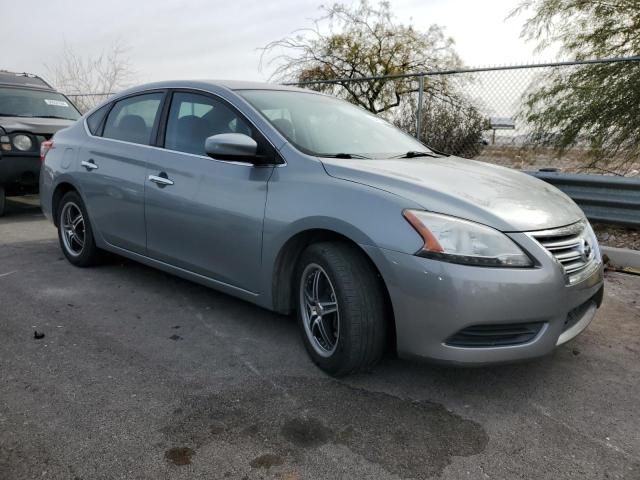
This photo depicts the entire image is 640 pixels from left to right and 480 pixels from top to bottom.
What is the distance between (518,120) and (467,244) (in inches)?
195

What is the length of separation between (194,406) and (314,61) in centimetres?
1265

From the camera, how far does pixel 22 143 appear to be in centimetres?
739

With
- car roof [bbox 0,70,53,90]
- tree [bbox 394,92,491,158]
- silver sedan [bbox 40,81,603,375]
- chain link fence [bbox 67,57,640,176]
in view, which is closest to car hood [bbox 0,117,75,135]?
car roof [bbox 0,70,53,90]

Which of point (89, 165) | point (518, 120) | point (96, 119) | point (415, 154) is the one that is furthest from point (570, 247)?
point (518, 120)

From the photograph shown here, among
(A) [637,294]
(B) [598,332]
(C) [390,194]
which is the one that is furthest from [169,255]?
(A) [637,294]

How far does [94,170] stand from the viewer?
4629 mm

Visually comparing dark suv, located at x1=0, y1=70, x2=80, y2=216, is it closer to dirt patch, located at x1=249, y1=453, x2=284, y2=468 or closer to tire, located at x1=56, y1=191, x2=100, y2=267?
tire, located at x1=56, y1=191, x2=100, y2=267

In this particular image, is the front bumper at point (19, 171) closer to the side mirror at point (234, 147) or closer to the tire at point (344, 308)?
the side mirror at point (234, 147)

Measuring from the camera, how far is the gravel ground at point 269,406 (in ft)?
7.57

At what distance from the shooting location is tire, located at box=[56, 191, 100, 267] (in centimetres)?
491

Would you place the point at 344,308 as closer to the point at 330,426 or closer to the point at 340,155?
the point at 330,426

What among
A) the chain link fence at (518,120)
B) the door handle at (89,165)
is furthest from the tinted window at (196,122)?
the chain link fence at (518,120)

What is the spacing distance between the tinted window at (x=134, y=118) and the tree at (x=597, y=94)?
4.59m

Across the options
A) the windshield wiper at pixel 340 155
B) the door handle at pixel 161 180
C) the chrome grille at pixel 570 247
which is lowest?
the door handle at pixel 161 180
